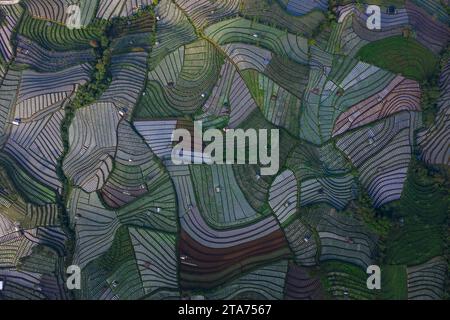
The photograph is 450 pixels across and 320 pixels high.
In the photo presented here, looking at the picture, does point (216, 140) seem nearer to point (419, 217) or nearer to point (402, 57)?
point (402, 57)

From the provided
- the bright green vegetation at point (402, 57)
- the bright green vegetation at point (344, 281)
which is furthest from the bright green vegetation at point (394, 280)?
the bright green vegetation at point (402, 57)

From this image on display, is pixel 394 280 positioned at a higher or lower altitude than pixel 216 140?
lower

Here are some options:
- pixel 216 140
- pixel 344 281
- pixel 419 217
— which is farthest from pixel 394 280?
pixel 216 140

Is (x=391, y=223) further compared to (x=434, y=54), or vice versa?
(x=434, y=54)

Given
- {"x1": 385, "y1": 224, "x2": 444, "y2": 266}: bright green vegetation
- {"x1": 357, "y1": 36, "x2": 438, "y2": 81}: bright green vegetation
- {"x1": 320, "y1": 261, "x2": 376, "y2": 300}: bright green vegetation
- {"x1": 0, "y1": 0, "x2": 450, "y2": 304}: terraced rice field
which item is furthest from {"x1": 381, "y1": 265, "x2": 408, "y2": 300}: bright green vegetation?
{"x1": 357, "y1": 36, "x2": 438, "y2": 81}: bright green vegetation

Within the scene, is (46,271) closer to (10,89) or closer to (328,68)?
(10,89)

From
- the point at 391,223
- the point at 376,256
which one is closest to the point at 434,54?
the point at 391,223

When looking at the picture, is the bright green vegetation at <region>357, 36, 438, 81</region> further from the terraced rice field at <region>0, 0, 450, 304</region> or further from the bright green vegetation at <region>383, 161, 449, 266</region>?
the bright green vegetation at <region>383, 161, 449, 266</region>
